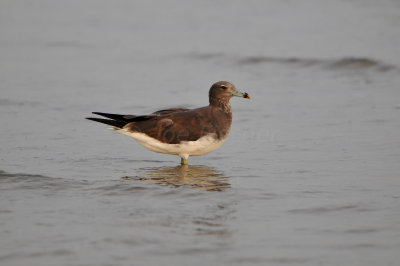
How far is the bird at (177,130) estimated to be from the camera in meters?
8.91

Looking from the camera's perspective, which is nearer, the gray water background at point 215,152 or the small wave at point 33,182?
the gray water background at point 215,152

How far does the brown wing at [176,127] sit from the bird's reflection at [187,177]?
401 mm

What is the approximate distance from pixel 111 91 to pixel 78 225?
24.5ft

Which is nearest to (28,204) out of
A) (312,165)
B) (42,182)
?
(42,182)

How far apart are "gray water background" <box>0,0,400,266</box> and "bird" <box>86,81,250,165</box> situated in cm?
30

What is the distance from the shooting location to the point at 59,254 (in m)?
5.83

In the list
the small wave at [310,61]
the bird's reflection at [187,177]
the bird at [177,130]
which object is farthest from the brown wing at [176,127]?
the small wave at [310,61]

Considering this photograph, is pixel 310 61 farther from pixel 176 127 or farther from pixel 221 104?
pixel 176 127

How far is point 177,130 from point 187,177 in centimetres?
74

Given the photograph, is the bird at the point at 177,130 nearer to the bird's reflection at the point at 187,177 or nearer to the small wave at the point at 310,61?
the bird's reflection at the point at 187,177

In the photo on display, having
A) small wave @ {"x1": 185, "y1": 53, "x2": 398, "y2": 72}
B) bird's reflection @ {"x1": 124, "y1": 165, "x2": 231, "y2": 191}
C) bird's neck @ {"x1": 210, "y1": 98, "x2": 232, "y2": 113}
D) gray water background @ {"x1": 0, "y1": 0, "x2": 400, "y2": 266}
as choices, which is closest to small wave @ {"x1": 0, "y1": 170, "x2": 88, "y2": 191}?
gray water background @ {"x1": 0, "y1": 0, "x2": 400, "y2": 266}

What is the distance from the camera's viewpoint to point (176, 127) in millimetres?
8984

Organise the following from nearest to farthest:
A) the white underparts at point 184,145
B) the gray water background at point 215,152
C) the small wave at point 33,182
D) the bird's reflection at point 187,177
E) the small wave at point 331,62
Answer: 1. the gray water background at point 215,152
2. the small wave at point 33,182
3. the bird's reflection at point 187,177
4. the white underparts at point 184,145
5. the small wave at point 331,62

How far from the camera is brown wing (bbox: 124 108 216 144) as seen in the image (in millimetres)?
8922
